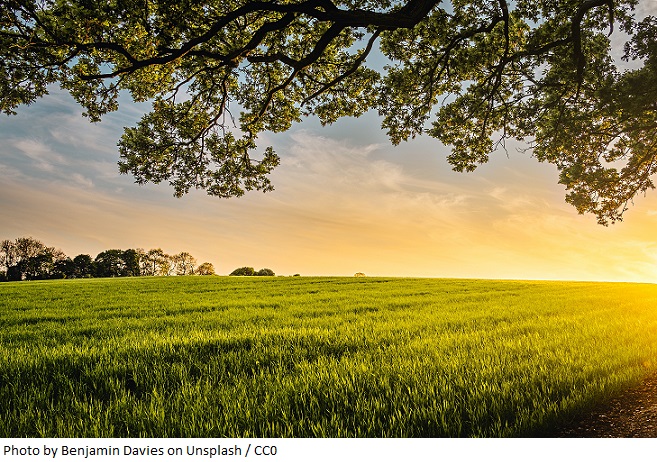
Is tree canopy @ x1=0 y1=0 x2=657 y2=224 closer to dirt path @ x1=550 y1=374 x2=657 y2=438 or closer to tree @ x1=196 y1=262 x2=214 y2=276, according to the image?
dirt path @ x1=550 y1=374 x2=657 y2=438

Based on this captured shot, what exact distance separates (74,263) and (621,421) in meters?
147

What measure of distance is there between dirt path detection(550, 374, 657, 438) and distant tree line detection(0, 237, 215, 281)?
131 meters

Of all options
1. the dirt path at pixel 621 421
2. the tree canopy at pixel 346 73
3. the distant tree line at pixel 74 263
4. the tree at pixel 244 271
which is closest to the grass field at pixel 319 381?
the dirt path at pixel 621 421

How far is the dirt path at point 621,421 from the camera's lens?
3906 mm

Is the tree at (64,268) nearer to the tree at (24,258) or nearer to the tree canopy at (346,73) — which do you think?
the tree at (24,258)

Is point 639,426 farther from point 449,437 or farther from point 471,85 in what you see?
point 471,85

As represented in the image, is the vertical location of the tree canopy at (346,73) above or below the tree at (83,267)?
above

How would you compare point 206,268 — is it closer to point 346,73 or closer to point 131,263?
point 131,263

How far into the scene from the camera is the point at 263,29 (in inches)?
354

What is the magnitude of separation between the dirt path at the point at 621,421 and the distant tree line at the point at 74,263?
13089 centimetres

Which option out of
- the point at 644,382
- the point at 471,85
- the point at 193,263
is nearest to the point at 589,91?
the point at 471,85

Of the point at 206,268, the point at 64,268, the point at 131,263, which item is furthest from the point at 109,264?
the point at 206,268

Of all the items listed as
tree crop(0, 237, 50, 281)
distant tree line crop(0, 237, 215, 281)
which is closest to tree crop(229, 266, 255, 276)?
distant tree line crop(0, 237, 215, 281)
